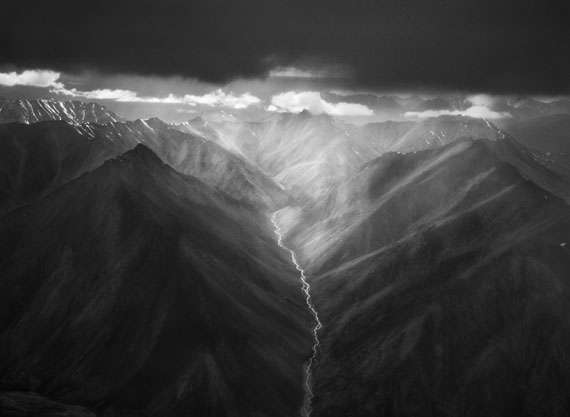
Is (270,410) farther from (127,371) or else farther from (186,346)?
(127,371)

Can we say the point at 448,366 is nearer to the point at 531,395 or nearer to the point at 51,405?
the point at 531,395

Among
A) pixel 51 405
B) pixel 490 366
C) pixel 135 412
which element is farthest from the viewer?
pixel 490 366

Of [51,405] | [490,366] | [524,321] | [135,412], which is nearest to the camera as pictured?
[51,405]

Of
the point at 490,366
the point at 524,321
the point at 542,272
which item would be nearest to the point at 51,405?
the point at 490,366

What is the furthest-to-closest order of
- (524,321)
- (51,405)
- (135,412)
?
(524,321)
(135,412)
(51,405)

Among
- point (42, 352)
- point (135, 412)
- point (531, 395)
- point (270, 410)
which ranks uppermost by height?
point (42, 352)

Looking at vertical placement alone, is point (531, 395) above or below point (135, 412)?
below

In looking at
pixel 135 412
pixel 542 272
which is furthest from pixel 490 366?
pixel 135 412

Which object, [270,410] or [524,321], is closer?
[270,410]

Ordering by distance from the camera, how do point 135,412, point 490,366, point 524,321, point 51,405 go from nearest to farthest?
1. point 51,405
2. point 135,412
3. point 490,366
4. point 524,321
